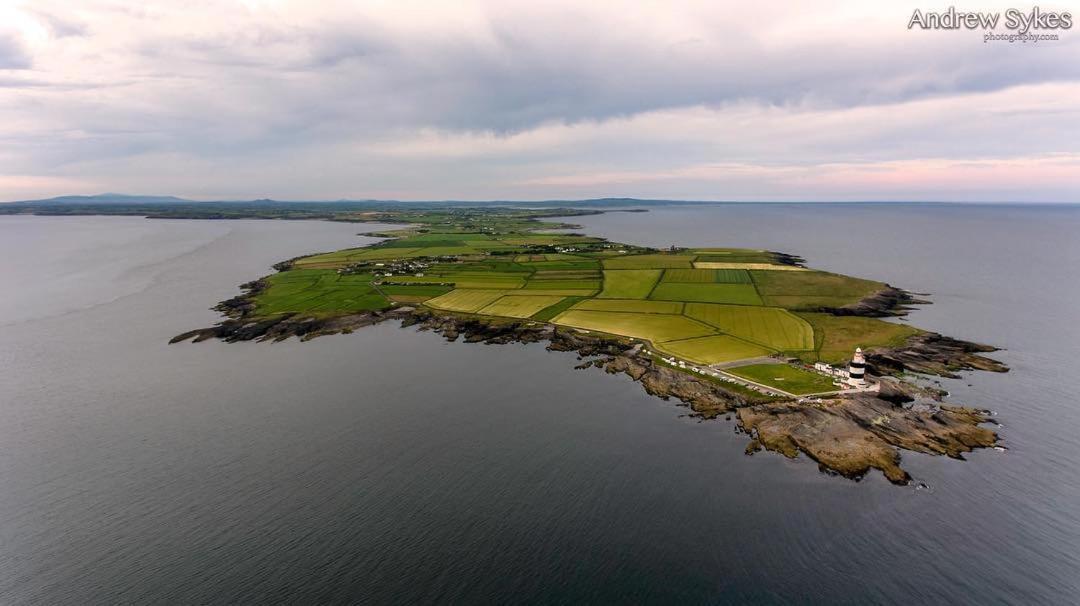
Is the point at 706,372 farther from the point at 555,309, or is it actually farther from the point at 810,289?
the point at 810,289

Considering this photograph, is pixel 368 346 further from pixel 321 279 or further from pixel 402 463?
pixel 321 279

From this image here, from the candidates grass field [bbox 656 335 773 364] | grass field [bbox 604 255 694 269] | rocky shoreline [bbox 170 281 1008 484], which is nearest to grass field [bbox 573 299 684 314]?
rocky shoreline [bbox 170 281 1008 484]

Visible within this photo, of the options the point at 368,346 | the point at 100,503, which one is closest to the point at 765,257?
the point at 368,346

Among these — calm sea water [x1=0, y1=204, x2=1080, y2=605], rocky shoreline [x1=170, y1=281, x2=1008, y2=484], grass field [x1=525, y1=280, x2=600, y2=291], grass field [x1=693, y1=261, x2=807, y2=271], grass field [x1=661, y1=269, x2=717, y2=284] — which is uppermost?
grass field [x1=693, y1=261, x2=807, y2=271]

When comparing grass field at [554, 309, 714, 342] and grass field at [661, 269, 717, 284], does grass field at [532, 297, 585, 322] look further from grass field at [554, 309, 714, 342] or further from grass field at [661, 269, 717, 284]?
grass field at [661, 269, 717, 284]

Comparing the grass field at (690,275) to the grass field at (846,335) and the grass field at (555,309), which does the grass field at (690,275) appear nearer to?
the grass field at (555,309)

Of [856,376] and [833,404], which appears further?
[856,376]

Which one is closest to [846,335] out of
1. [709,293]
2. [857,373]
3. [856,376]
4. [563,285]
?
[856,376]
